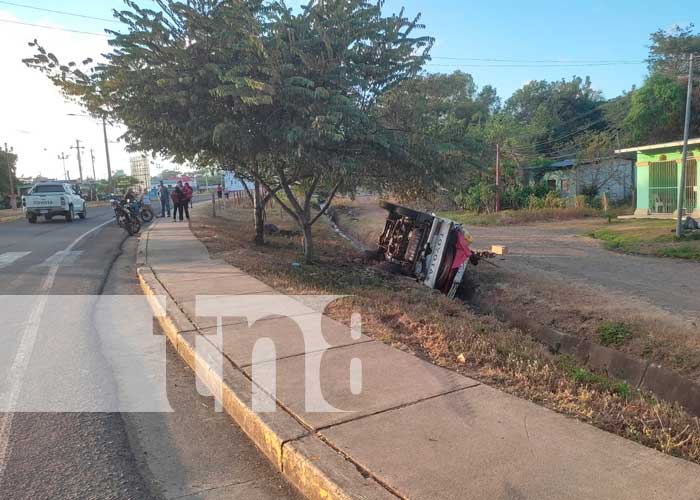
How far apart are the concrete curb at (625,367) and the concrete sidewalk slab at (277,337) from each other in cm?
329

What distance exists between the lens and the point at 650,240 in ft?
58.0

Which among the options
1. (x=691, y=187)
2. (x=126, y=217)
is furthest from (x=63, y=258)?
(x=691, y=187)

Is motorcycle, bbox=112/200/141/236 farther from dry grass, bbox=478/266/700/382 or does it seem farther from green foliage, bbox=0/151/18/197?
green foliage, bbox=0/151/18/197

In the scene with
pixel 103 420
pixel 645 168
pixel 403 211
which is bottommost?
pixel 103 420

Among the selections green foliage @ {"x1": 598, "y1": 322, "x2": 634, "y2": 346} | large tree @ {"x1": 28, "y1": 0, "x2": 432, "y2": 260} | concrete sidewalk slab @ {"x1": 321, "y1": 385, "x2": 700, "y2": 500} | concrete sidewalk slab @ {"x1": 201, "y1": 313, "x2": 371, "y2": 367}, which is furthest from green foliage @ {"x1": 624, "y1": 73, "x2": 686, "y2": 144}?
concrete sidewalk slab @ {"x1": 321, "y1": 385, "x2": 700, "y2": 500}

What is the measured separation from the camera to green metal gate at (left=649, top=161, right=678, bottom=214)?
24.5 m

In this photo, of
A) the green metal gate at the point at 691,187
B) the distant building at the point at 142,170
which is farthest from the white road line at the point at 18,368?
the distant building at the point at 142,170

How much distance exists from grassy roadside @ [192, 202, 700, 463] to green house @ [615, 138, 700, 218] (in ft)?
58.8

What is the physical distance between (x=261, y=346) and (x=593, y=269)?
10.5m

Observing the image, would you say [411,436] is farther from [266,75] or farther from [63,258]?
[63,258]

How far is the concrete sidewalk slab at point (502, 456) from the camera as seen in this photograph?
2910 mm

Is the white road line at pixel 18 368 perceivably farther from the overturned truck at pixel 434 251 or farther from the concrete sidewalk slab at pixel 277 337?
the overturned truck at pixel 434 251

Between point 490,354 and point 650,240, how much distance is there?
49.4ft

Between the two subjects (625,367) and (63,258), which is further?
(63,258)
